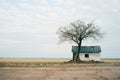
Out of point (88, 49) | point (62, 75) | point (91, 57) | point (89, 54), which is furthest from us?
point (88, 49)

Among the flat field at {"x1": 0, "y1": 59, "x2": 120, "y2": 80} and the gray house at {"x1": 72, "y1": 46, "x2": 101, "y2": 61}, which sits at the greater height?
the gray house at {"x1": 72, "y1": 46, "x2": 101, "y2": 61}

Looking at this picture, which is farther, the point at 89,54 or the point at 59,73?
the point at 89,54

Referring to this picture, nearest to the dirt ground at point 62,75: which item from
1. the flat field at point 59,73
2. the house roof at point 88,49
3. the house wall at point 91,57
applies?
the flat field at point 59,73

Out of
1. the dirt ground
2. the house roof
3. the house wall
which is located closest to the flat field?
the dirt ground

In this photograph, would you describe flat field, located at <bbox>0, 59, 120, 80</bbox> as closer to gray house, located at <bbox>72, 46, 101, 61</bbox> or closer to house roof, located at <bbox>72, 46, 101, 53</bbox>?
gray house, located at <bbox>72, 46, 101, 61</bbox>

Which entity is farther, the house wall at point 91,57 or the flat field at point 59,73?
the house wall at point 91,57

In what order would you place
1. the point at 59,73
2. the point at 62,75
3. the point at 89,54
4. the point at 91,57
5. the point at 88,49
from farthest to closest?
the point at 88,49
the point at 89,54
the point at 91,57
the point at 59,73
the point at 62,75

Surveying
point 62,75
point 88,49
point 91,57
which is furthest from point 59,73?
point 88,49

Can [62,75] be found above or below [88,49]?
below

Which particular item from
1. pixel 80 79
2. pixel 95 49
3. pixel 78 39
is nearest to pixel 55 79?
pixel 80 79

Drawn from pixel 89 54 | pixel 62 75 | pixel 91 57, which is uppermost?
pixel 89 54

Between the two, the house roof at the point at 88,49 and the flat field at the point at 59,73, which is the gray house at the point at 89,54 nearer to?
the house roof at the point at 88,49

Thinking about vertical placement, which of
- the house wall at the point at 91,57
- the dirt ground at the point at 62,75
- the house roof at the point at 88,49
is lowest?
the dirt ground at the point at 62,75

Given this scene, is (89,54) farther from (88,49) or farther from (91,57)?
(88,49)
